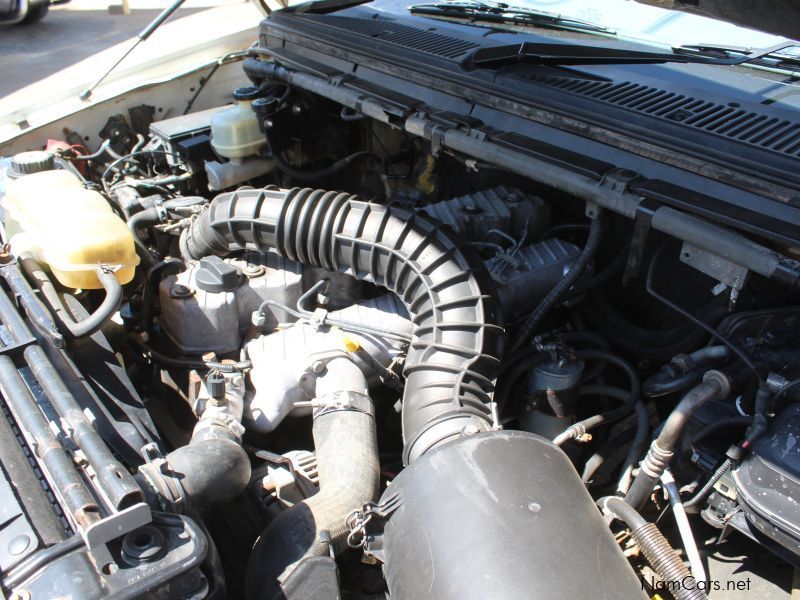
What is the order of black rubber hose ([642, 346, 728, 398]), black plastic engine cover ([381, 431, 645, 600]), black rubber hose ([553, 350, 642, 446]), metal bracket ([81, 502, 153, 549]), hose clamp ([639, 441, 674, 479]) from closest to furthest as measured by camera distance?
metal bracket ([81, 502, 153, 549]), black plastic engine cover ([381, 431, 645, 600]), hose clamp ([639, 441, 674, 479]), black rubber hose ([642, 346, 728, 398]), black rubber hose ([553, 350, 642, 446])

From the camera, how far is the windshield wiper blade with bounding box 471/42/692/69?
1.83 meters

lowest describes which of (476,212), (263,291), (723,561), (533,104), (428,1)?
(723,561)

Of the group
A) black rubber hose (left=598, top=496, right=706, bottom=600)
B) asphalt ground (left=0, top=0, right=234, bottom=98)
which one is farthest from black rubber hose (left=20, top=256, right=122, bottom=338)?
asphalt ground (left=0, top=0, right=234, bottom=98)

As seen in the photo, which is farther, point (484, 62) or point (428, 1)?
point (428, 1)

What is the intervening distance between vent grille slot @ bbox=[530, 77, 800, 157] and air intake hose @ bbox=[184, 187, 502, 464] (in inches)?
21.0

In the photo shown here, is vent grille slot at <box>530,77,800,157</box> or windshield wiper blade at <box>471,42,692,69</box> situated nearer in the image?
vent grille slot at <box>530,77,800,157</box>

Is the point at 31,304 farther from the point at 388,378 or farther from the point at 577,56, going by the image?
the point at 577,56

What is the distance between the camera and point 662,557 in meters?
1.33

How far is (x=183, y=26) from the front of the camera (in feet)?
15.7

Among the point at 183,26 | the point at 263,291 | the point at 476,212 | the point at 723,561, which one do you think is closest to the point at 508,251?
the point at 476,212

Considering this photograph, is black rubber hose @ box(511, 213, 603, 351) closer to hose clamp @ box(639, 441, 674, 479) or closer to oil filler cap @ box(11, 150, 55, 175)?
hose clamp @ box(639, 441, 674, 479)

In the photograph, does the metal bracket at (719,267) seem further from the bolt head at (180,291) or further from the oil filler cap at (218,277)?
the bolt head at (180,291)

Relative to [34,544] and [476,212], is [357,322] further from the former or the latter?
[34,544]

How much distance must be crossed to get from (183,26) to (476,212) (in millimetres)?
3737
